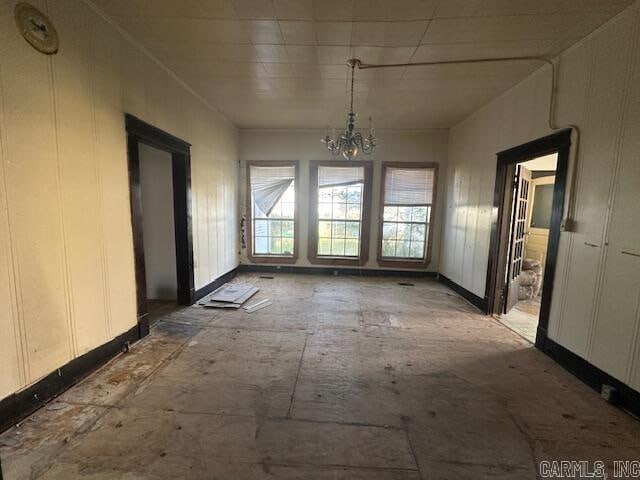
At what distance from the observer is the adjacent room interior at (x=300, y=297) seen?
1660 mm

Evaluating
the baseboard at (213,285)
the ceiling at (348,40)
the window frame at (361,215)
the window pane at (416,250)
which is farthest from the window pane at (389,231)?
the baseboard at (213,285)

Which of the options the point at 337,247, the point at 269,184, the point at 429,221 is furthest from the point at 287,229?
the point at 429,221

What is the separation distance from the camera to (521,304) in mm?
4469

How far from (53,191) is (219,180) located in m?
2.90

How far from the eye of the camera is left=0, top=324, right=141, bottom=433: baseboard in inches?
66.9

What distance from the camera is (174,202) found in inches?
146

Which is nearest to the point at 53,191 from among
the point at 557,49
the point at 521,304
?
the point at 557,49

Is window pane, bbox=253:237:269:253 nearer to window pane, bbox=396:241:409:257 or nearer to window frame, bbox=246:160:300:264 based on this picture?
window frame, bbox=246:160:300:264

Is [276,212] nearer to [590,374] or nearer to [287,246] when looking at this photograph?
[287,246]

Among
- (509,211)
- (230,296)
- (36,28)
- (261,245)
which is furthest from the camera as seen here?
(261,245)

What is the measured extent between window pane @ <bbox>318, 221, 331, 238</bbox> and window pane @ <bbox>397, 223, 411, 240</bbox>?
1458 millimetres

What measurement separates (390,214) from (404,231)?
463mm

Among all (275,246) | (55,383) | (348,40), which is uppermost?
(348,40)

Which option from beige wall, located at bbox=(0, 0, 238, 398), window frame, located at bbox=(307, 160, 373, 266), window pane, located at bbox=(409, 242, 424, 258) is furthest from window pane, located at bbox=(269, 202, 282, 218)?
beige wall, located at bbox=(0, 0, 238, 398)
